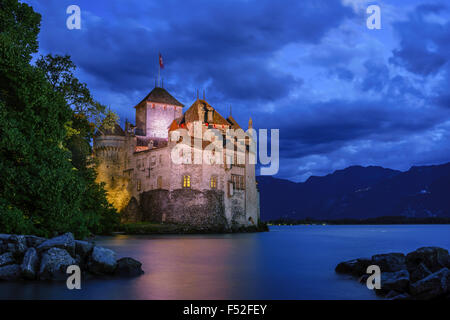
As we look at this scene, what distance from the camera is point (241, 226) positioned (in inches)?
2333

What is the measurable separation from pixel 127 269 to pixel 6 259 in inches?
166

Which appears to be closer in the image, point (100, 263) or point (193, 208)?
point (100, 263)

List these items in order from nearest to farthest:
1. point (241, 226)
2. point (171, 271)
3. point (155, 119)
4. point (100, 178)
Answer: point (171, 271) < point (241, 226) < point (100, 178) < point (155, 119)

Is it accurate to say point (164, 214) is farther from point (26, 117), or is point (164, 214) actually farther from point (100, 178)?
point (26, 117)

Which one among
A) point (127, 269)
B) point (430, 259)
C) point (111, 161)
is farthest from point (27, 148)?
point (111, 161)

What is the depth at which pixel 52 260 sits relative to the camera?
12.9 metres

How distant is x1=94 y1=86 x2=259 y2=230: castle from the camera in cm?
5369

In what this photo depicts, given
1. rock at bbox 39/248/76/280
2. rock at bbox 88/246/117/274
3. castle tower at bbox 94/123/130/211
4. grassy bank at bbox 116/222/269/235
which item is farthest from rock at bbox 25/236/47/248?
castle tower at bbox 94/123/130/211

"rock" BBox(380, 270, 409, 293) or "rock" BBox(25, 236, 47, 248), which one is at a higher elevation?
"rock" BBox(25, 236, 47, 248)

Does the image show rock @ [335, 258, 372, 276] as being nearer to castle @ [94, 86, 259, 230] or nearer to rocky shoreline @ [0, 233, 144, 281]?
rocky shoreline @ [0, 233, 144, 281]

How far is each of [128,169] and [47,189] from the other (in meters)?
47.5

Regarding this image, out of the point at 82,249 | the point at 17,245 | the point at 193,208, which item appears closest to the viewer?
the point at 17,245

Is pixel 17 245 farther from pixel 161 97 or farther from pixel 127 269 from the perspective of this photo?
pixel 161 97

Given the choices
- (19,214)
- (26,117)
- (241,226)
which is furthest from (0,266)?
(241,226)
